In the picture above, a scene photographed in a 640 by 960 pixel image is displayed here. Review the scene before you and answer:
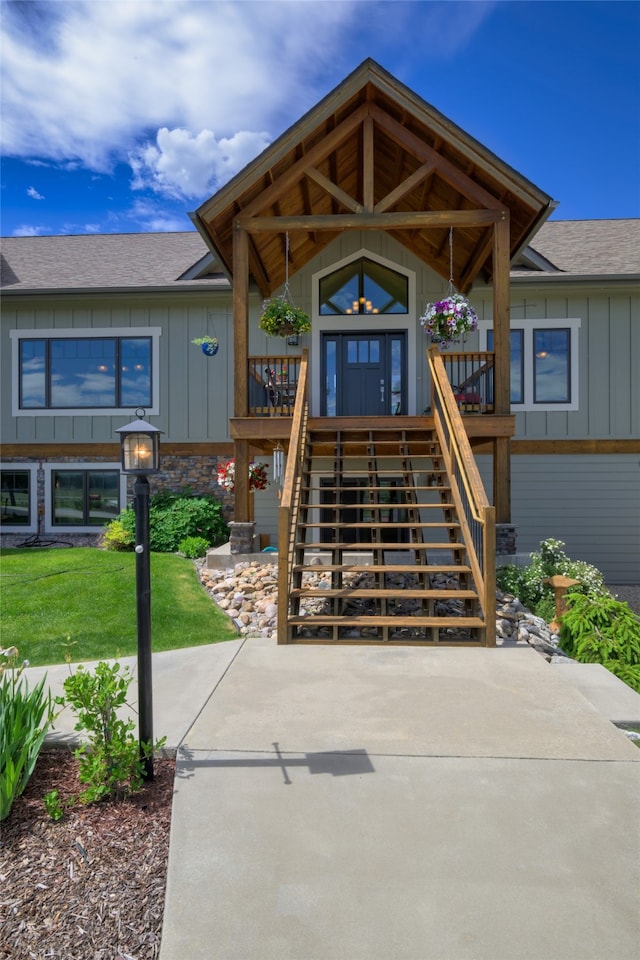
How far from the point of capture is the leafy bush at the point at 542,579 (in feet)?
22.3

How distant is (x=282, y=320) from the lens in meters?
8.30

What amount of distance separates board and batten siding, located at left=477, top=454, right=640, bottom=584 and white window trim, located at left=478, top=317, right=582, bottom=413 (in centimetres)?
101

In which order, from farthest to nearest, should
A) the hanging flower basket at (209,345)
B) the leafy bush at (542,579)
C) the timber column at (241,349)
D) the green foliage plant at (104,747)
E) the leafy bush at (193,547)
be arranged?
the hanging flower basket at (209,345)
the leafy bush at (193,547)
the timber column at (241,349)
the leafy bush at (542,579)
the green foliage plant at (104,747)

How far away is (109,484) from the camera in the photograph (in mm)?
11539

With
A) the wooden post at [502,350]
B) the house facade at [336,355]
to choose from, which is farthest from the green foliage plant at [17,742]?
the wooden post at [502,350]

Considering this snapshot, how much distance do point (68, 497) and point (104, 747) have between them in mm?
10058

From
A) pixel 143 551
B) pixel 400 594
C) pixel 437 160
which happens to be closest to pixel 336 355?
pixel 437 160

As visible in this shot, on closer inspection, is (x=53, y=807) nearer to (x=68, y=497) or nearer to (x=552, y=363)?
(x=68, y=497)

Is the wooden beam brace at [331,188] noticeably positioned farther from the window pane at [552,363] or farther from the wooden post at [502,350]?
the window pane at [552,363]

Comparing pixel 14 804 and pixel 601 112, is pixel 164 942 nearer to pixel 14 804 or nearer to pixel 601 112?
pixel 14 804

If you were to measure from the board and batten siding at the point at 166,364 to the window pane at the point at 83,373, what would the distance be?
0.32 m

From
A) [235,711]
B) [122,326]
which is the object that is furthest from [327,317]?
[235,711]

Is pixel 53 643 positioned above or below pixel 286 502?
below

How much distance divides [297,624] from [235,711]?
153 centimetres
